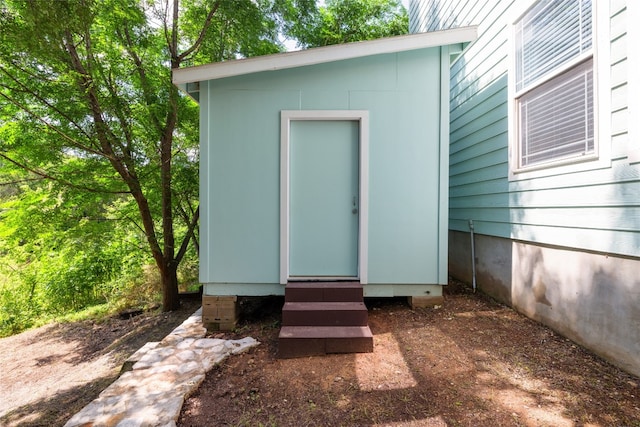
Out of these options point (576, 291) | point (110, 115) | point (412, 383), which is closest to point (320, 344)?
point (412, 383)

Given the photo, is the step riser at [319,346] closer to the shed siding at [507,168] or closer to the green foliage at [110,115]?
the shed siding at [507,168]

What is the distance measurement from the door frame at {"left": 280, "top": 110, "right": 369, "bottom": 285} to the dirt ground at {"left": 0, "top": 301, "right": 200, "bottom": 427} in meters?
2.43

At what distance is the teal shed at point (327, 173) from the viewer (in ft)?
11.1

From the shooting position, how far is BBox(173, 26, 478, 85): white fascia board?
321 centimetres

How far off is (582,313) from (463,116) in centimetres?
324

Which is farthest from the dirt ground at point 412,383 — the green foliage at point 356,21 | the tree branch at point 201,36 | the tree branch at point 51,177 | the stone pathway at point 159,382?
the green foliage at point 356,21

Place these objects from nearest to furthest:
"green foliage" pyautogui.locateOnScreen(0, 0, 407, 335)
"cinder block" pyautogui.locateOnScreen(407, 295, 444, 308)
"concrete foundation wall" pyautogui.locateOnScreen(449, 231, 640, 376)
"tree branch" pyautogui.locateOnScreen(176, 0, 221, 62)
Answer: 1. "concrete foundation wall" pyautogui.locateOnScreen(449, 231, 640, 376)
2. "cinder block" pyautogui.locateOnScreen(407, 295, 444, 308)
3. "green foliage" pyautogui.locateOnScreen(0, 0, 407, 335)
4. "tree branch" pyautogui.locateOnScreen(176, 0, 221, 62)

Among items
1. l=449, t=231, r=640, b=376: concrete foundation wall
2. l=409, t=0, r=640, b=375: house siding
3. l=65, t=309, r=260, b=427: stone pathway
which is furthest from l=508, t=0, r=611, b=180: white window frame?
l=65, t=309, r=260, b=427: stone pathway

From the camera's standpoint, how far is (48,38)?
3.49 metres

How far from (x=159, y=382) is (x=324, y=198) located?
2.27m

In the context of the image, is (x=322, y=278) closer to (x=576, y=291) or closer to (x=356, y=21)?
(x=576, y=291)

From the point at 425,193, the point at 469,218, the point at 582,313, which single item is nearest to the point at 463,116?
the point at 469,218

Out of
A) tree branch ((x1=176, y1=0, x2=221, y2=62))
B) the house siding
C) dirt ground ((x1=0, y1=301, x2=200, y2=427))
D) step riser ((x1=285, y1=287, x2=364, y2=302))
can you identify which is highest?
tree branch ((x1=176, y1=0, x2=221, y2=62))

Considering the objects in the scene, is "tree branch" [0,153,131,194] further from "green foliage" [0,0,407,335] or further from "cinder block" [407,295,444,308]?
"cinder block" [407,295,444,308]
